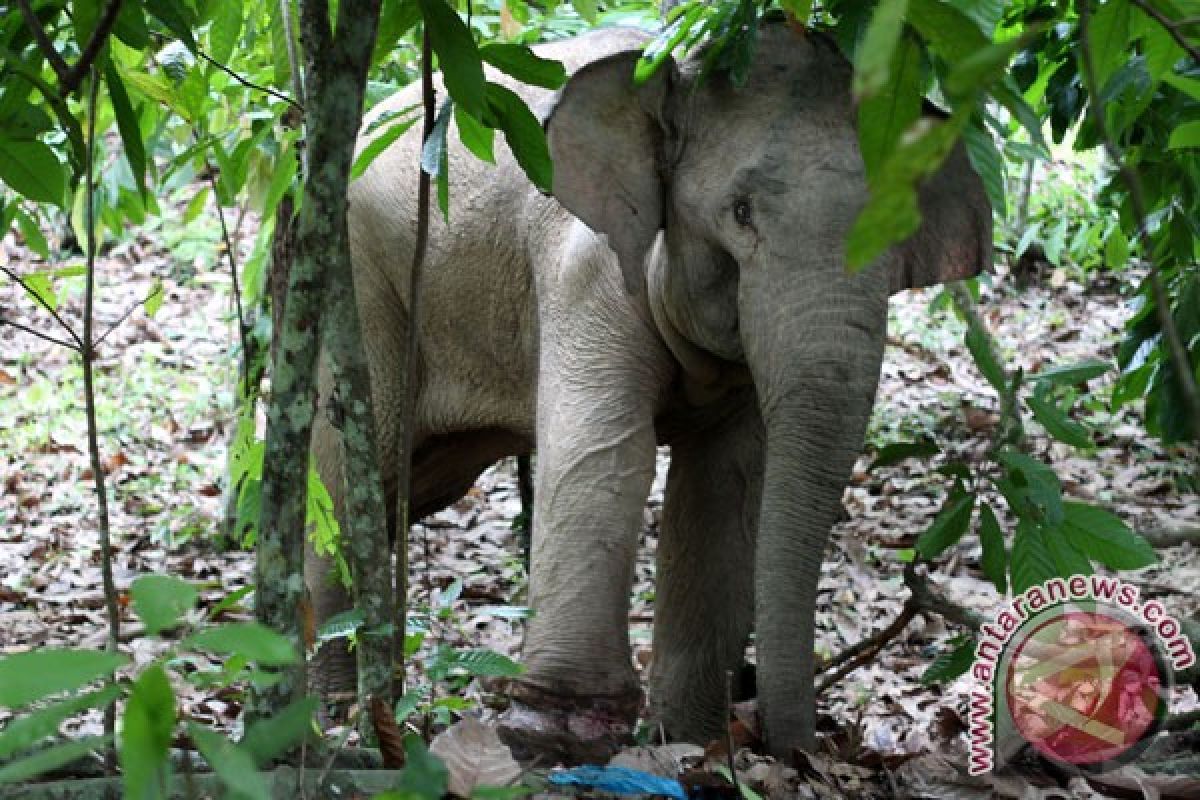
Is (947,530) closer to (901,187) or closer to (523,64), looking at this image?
(523,64)

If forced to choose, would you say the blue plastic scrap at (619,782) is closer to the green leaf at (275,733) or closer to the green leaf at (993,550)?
the green leaf at (275,733)

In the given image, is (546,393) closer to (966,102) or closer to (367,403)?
(367,403)

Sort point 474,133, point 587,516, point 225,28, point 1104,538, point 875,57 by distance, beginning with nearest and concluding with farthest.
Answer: point 875,57 < point 474,133 < point 225,28 < point 1104,538 < point 587,516

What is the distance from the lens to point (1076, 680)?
124 inches

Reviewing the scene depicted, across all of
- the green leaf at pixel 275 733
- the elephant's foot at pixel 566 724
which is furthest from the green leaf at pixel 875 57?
the elephant's foot at pixel 566 724

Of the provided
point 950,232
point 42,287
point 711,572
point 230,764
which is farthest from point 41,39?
point 711,572

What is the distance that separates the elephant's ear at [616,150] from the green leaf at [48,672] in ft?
10.1

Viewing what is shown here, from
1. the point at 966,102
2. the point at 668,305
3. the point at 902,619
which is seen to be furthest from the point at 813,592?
the point at 966,102

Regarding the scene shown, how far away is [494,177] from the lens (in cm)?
518

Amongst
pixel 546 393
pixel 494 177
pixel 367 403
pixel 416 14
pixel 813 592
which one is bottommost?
pixel 813 592

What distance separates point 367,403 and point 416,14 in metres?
0.66

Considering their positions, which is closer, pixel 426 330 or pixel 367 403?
pixel 367 403

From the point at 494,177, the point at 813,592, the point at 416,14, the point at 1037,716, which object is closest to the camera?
the point at 416,14

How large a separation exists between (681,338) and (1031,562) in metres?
1.40
